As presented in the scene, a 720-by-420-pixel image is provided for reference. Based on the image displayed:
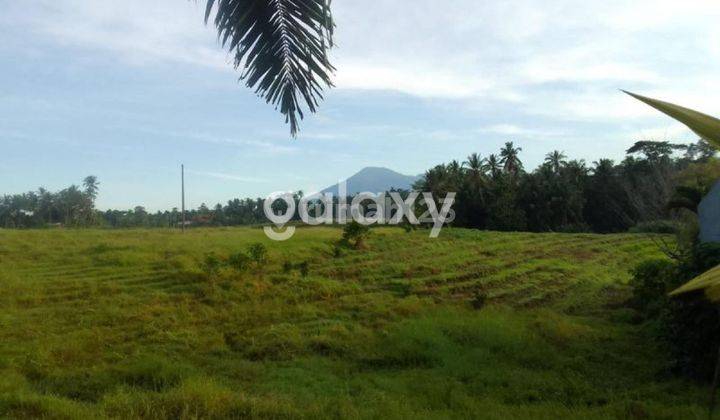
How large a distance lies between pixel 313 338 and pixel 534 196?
32.2 metres

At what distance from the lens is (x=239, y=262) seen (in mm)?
15531

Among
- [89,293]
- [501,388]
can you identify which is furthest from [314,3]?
[89,293]

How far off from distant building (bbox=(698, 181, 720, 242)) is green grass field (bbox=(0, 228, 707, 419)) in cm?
199

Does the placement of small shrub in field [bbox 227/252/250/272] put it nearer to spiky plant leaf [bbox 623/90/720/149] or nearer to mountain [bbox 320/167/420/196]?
mountain [bbox 320/167/420/196]

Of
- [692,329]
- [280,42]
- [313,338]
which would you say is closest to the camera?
[280,42]

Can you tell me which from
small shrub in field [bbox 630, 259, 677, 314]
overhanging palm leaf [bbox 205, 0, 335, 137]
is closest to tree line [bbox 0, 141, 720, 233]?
small shrub in field [bbox 630, 259, 677, 314]

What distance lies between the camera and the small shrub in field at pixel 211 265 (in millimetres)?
14927

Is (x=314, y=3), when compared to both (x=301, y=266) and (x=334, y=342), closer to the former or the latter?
(x=334, y=342)

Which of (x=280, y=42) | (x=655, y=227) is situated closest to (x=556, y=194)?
(x=655, y=227)

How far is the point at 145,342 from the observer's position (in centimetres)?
959

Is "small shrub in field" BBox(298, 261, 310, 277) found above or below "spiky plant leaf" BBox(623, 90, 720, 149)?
below

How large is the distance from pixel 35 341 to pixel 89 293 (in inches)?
162

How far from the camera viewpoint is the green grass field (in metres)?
5.70

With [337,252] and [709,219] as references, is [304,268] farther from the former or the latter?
[709,219]
